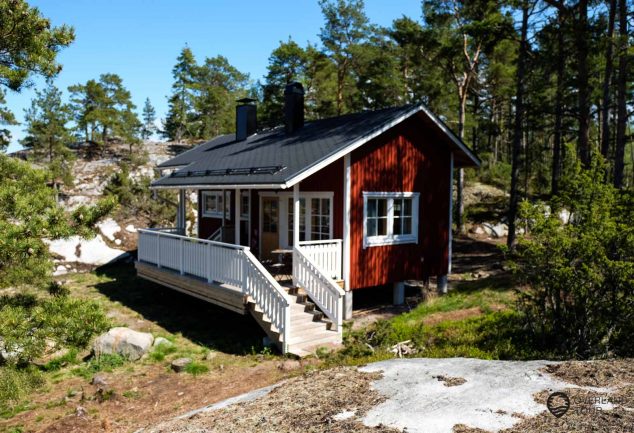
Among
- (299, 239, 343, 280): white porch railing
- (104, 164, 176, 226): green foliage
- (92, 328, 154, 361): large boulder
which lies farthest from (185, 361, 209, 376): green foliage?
(104, 164, 176, 226): green foliage

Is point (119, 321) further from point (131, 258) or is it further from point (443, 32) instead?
point (443, 32)

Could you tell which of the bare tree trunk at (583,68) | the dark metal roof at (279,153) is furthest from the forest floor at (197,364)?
the bare tree trunk at (583,68)

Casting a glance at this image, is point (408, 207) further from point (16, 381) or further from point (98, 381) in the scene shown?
point (16, 381)

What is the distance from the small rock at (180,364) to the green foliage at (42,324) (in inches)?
115

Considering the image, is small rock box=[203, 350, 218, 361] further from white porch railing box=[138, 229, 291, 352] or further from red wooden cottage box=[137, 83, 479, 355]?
white porch railing box=[138, 229, 291, 352]

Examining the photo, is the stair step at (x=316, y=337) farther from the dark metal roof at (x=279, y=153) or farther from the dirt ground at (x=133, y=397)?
the dark metal roof at (x=279, y=153)

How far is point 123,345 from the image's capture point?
9.74m

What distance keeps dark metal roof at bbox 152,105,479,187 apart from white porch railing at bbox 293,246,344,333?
1830 millimetres

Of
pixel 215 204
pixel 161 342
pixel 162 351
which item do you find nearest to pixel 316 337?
pixel 162 351

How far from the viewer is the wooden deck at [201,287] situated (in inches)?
413

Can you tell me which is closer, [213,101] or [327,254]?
[327,254]

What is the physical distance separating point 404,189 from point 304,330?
518 centimetres

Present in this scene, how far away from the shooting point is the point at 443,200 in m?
14.2

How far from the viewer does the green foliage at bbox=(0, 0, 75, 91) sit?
603cm
